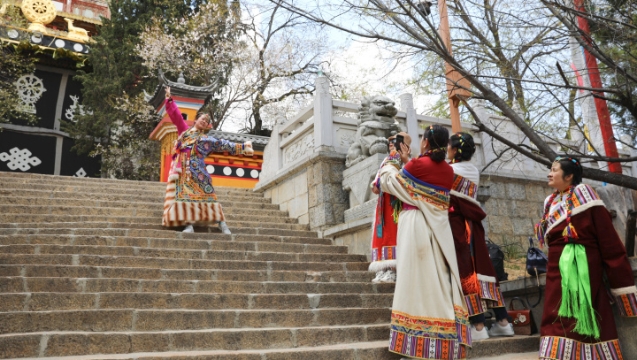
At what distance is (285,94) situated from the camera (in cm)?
1847

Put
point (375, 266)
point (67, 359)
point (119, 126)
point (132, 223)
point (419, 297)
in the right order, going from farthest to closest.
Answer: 1. point (119, 126)
2. point (132, 223)
3. point (375, 266)
4. point (419, 297)
5. point (67, 359)

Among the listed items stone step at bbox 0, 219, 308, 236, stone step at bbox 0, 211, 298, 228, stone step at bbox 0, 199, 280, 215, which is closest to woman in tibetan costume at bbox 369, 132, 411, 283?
stone step at bbox 0, 219, 308, 236

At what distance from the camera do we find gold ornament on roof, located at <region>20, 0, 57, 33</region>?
1725cm

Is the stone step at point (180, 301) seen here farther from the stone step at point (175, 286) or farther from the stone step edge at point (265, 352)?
the stone step edge at point (265, 352)

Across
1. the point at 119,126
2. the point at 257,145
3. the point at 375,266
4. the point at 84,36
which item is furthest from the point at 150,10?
the point at 375,266

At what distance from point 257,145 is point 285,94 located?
2881 mm

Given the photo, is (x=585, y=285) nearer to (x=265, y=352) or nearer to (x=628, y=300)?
(x=628, y=300)

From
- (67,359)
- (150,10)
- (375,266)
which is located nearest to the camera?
(67,359)

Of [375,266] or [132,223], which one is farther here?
[132,223]

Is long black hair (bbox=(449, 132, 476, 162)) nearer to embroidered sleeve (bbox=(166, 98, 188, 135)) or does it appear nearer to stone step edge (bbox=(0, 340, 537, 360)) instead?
stone step edge (bbox=(0, 340, 537, 360))

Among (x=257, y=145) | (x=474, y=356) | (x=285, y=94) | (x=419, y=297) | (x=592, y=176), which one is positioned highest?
(x=285, y=94)

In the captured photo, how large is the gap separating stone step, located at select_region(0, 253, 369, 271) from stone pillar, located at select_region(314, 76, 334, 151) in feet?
7.87

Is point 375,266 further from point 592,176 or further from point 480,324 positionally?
point 592,176

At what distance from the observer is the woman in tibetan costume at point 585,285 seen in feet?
12.4
